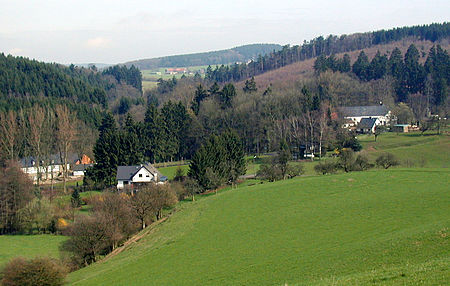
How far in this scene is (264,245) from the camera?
2622 cm

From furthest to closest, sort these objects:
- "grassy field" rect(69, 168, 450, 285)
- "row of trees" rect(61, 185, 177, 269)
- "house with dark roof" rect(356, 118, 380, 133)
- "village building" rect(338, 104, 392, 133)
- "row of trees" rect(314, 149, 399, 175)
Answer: "village building" rect(338, 104, 392, 133) → "house with dark roof" rect(356, 118, 380, 133) → "row of trees" rect(314, 149, 399, 175) → "row of trees" rect(61, 185, 177, 269) → "grassy field" rect(69, 168, 450, 285)

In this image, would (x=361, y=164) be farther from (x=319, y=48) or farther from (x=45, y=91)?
(x=319, y=48)

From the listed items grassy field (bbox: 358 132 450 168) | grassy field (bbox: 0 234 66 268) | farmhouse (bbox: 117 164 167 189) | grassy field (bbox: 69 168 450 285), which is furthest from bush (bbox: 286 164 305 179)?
grassy field (bbox: 0 234 66 268)

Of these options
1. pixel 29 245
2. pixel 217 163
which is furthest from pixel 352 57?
pixel 29 245

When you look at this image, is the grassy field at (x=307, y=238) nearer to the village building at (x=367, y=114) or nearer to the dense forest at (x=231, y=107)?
the dense forest at (x=231, y=107)

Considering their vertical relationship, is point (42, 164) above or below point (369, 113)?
below

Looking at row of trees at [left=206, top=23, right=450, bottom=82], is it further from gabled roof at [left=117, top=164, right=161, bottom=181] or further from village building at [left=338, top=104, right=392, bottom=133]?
gabled roof at [left=117, top=164, right=161, bottom=181]

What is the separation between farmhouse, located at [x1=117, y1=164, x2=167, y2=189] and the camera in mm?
57344

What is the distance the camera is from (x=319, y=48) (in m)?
178

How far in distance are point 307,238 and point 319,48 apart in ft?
527

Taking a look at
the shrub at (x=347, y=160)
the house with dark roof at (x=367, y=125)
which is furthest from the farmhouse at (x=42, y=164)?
the house with dark roof at (x=367, y=125)

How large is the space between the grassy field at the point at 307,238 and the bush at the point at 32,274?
1.75 m

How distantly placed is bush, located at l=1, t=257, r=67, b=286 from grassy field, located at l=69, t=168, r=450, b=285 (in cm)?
175

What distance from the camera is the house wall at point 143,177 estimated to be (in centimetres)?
5741
